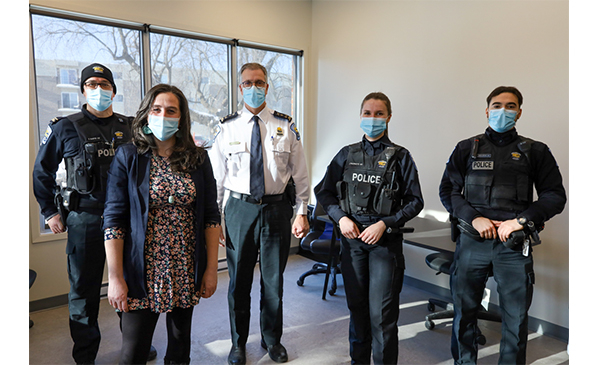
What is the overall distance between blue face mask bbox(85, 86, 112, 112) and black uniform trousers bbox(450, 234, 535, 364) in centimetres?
235

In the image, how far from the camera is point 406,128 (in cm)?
410

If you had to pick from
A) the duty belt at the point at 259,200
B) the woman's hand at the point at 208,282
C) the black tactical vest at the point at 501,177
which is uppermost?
the black tactical vest at the point at 501,177

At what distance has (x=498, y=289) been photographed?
2.38 meters

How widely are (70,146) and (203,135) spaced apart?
6.95 feet

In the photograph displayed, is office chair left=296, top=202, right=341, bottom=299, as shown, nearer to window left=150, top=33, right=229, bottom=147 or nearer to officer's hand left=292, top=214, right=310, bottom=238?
officer's hand left=292, top=214, right=310, bottom=238

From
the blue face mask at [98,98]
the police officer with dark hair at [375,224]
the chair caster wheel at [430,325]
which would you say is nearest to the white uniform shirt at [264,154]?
the police officer with dark hair at [375,224]

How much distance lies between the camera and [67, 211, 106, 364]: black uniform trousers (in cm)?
242

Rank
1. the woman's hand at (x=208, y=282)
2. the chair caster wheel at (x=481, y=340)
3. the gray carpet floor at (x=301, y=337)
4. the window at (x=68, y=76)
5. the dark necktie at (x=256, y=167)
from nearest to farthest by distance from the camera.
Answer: the woman's hand at (x=208, y=282) < the dark necktie at (x=256, y=167) < the gray carpet floor at (x=301, y=337) < the chair caster wheel at (x=481, y=340) < the window at (x=68, y=76)

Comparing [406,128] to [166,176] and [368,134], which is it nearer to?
[368,134]

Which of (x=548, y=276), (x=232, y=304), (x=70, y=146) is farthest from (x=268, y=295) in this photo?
(x=548, y=276)

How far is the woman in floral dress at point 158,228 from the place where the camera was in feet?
5.70

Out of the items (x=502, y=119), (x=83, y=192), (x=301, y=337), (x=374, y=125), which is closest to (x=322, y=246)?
(x=301, y=337)

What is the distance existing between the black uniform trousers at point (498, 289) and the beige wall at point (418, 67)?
1.02m

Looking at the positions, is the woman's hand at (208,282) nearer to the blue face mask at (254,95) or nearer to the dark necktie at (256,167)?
the dark necktie at (256,167)
